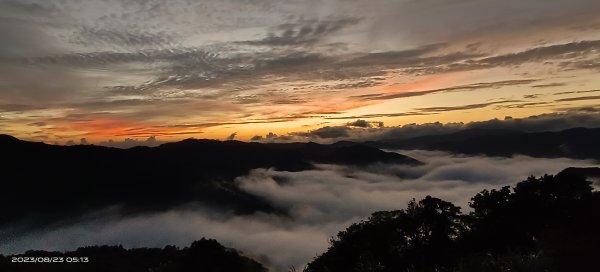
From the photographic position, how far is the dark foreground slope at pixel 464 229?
49.0 metres

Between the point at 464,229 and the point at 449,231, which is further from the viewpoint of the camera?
the point at 464,229

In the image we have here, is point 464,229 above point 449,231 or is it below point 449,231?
below

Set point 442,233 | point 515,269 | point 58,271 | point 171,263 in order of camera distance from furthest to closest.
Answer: point 58,271
point 171,263
point 442,233
point 515,269

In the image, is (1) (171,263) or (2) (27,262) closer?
(1) (171,263)

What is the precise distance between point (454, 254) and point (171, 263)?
38.0 m

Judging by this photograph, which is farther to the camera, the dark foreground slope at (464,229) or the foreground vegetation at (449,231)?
→ the foreground vegetation at (449,231)

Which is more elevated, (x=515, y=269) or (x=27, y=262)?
(x=515, y=269)

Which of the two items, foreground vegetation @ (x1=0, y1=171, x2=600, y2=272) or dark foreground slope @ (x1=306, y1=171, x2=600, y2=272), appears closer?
dark foreground slope @ (x1=306, y1=171, x2=600, y2=272)

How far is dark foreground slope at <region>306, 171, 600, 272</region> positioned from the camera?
49.0 metres

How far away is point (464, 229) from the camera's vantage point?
184 ft

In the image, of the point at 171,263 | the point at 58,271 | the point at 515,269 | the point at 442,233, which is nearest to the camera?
the point at 515,269

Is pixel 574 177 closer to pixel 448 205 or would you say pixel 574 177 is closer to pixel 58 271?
pixel 448 205

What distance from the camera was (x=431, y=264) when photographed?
165 feet

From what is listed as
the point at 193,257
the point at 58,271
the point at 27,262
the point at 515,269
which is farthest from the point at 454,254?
the point at 27,262
